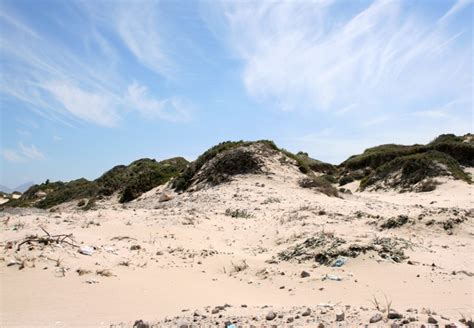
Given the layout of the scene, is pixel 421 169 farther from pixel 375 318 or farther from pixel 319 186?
pixel 375 318

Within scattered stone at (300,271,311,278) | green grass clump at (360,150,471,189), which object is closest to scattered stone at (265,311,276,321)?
scattered stone at (300,271,311,278)

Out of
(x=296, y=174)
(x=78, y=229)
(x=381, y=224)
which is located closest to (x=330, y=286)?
(x=381, y=224)

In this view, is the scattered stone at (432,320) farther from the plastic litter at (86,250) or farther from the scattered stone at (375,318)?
the plastic litter at (86,250)


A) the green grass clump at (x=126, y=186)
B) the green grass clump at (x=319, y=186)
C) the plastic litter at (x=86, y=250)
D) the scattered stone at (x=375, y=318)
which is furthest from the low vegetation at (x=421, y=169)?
the scattered stone at (x=375, y=318)

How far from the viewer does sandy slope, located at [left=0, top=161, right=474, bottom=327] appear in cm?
454

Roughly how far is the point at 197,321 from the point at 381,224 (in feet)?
22.2

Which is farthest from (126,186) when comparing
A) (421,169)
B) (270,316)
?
(270,316)

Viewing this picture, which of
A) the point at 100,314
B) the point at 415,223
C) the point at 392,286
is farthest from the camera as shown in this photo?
the point at 415,223

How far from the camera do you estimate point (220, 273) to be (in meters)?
7.13

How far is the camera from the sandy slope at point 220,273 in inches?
179

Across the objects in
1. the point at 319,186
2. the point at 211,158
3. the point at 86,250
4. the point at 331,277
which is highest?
the point at 211,158

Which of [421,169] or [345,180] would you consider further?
[345,180]

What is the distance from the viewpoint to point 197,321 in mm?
4164

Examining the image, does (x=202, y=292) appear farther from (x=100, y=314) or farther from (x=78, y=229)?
(x=78, y=229)
